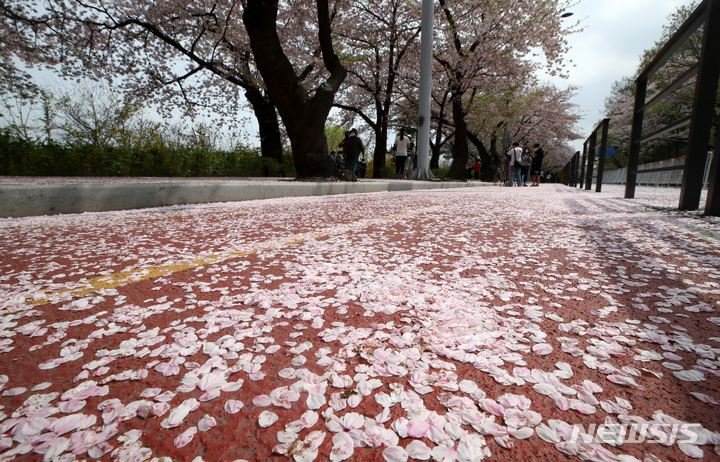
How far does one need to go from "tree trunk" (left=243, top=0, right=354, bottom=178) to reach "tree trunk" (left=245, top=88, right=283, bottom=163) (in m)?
7.07

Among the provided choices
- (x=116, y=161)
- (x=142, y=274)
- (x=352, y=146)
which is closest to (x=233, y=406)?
(x=142, y=274)

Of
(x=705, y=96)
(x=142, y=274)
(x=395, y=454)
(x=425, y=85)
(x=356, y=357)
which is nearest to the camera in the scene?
(x=395, y=454)

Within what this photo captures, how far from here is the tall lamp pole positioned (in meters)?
12.6

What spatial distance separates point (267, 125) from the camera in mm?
16750

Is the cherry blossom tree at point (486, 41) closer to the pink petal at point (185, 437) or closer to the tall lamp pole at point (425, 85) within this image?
the tall lamp pole at point (425, 85)

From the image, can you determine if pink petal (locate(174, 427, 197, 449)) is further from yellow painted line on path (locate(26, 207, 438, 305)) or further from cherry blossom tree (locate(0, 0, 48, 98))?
cherry blossom tree (locate(0, 0, 48, 98))

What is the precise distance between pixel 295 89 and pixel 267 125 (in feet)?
26.6

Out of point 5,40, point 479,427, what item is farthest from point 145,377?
point 5,40

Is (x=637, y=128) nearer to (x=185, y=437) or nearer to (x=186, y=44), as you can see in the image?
(x=185, y=437)

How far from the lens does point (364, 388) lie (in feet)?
2.97

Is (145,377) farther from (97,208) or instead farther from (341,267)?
(97,208)

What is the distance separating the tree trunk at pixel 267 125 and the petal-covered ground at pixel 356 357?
15.0 meters

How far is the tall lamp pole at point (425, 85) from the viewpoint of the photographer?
1261cm

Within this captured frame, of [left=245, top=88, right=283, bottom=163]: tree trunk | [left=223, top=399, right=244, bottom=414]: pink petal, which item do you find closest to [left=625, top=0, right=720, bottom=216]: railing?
[left=223, top=399, right=244, bottom=414]: pink petal
